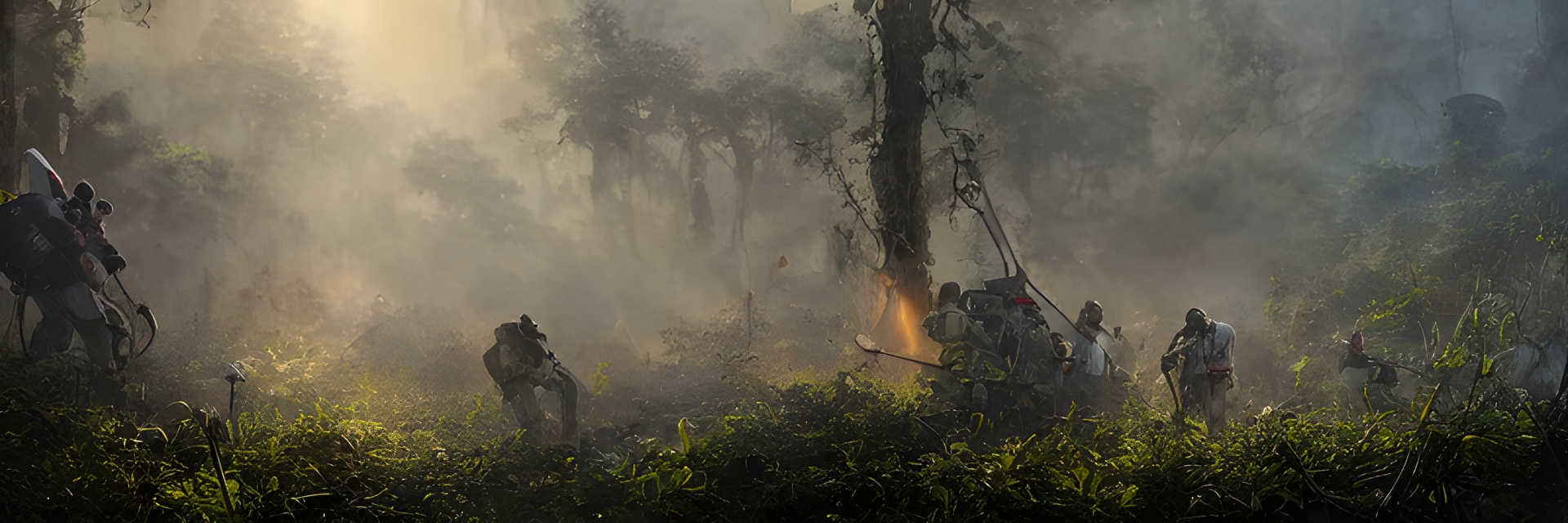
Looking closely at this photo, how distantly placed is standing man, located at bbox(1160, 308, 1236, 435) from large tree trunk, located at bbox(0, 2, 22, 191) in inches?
398

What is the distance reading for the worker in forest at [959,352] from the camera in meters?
6.60

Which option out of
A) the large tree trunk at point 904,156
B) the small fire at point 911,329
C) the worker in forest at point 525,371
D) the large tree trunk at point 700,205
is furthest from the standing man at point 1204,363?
the large tree trunk at point 700,205

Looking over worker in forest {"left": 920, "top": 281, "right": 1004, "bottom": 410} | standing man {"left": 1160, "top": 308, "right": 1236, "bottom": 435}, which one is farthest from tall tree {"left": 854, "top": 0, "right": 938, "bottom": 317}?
standing man {"left": 1160, "top": 308, "right": 1236, "bottom": 435}

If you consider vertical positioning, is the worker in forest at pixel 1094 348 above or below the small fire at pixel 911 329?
below

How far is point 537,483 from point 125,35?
52.6 ft

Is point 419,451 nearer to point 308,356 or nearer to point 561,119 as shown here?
point 308,356

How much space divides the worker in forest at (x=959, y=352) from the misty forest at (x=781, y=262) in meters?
0.04

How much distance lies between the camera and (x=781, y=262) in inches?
501

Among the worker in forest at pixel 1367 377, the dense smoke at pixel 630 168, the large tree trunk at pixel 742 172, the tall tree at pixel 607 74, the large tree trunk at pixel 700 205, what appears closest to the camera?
the worker in forest at pixel 1367 377

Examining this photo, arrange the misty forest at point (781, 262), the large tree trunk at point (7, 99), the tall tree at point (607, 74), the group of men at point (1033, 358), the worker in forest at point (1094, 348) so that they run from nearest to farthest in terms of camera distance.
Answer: the misty forest at point (781, 262)
the group of men at point (1033, 358)
the large tree trunk at point (7, 99)
the worker in forest at point (1094, 348)
the tall tree at point (607, 74)

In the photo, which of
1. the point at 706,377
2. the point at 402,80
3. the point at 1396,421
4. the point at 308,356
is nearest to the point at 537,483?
the point at 1396,421

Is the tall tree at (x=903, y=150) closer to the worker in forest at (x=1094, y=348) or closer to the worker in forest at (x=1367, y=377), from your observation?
the worker in forest at (x=1094, y=348)

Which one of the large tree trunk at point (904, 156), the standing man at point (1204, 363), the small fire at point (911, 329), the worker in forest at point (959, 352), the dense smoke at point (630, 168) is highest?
the dense smoke at point (630, 168)

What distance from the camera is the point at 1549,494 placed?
3.73m
